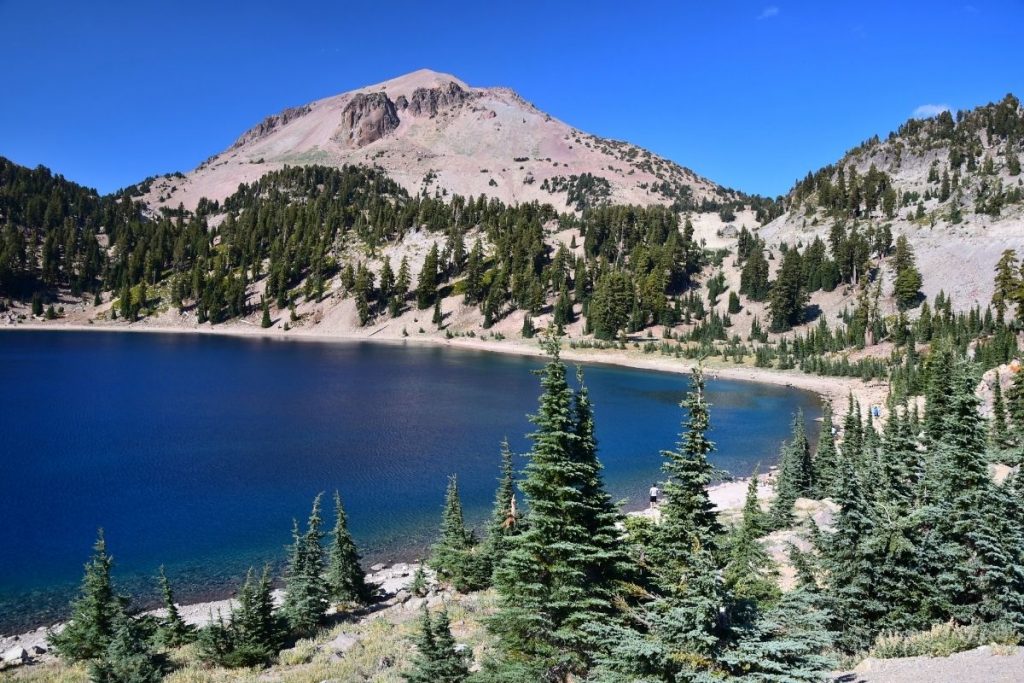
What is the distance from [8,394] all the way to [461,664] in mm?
81934

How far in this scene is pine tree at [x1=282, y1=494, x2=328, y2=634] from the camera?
24547mm

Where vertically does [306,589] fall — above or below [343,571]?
above

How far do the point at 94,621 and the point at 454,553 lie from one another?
1408cm

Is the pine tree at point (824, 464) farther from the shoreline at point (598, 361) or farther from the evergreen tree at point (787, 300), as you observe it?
the evergreen tree at point (787, 300)

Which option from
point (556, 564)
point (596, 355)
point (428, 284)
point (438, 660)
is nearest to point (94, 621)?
point (438, 660)

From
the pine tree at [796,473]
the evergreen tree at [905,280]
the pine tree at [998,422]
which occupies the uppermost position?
the evergreen tree at [905,280]

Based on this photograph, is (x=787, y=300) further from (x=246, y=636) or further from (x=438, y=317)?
(x=246, y=636)

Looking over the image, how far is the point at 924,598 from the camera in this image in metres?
19.4

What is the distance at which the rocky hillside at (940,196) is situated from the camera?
122m

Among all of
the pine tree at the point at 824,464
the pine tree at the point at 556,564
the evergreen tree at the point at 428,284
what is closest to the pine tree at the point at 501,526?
the pine tree at the point at 556,564

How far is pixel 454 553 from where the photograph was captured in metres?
29.2

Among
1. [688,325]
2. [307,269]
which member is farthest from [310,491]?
[307,269]

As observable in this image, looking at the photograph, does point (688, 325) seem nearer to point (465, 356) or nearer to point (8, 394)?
point (465, 356)

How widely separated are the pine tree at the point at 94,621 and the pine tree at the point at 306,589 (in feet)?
19.1
